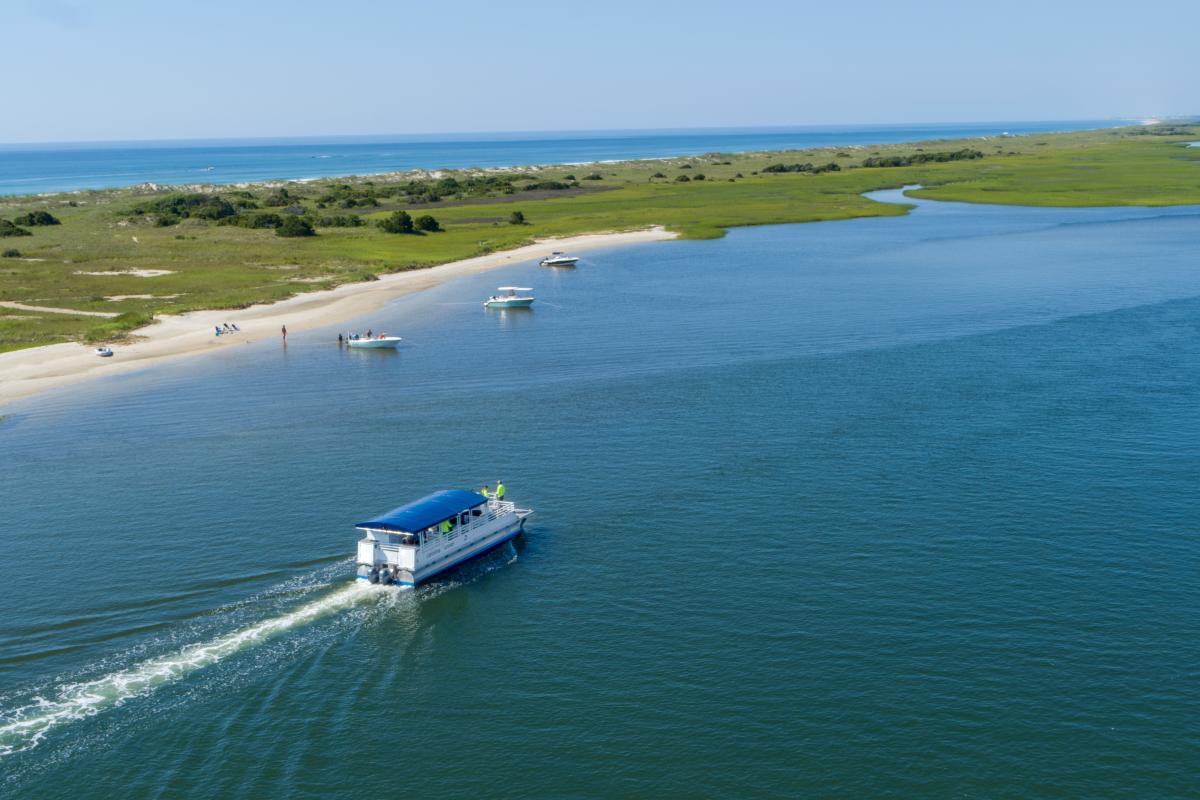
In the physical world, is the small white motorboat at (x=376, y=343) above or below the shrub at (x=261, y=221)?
below

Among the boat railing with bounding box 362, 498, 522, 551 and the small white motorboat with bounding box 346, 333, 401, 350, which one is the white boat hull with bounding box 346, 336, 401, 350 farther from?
the boat railing with bounding box 362, 498, 522, 551

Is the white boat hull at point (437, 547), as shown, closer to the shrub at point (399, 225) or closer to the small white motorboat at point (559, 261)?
the small white motorboat at point (559, 261)

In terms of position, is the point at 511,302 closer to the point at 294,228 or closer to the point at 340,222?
the point at 294,228

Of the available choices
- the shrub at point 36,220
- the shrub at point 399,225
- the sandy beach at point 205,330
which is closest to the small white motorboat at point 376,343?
the sandy beach at point 205,330

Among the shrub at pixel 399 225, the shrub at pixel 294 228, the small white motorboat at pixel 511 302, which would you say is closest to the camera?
the small white motorboat at pixel 511 302

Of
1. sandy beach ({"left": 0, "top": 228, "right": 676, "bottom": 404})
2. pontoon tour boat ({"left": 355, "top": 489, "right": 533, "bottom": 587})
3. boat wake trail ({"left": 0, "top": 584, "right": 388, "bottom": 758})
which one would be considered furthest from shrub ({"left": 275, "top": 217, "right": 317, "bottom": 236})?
boat wake trail ({"left": 0, "top": 584, "right": 388, "bottom": 758})

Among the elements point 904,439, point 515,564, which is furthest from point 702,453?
point 515,564
